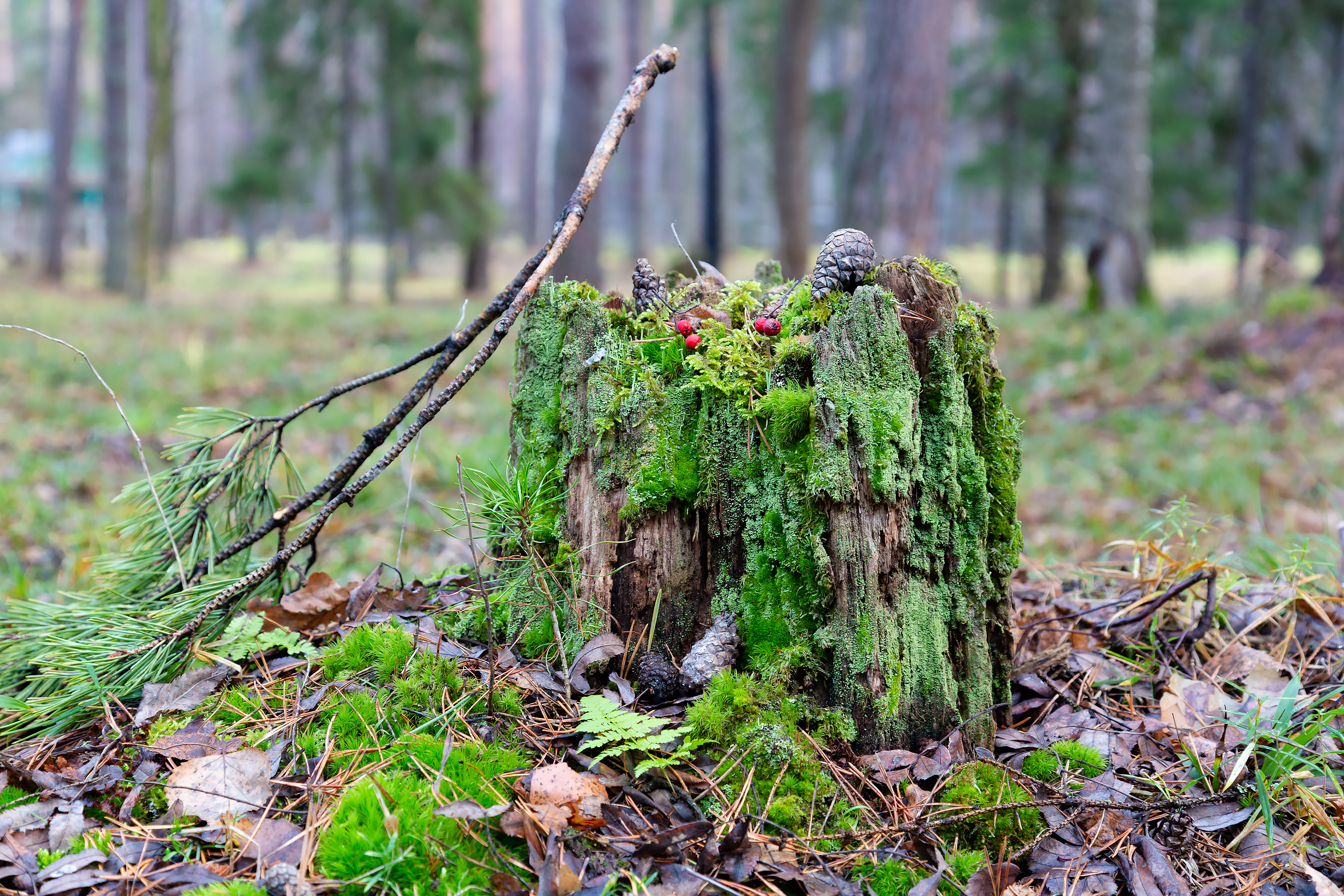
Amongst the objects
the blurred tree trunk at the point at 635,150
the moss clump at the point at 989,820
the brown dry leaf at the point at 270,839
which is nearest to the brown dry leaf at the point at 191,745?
the brown dry leaf at the point at 270,839

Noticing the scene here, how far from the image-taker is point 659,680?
1.64 metres

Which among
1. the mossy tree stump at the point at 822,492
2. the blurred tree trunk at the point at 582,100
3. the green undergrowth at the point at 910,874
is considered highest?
the blurred tree trunk at the point at 582,100

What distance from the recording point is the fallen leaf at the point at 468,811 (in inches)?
52.6

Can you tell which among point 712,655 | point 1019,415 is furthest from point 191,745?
point 1019,415

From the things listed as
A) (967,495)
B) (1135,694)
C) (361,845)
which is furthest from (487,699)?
(1135,694)

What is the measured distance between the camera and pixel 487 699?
1.61 meters

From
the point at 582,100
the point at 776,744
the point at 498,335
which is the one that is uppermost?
the point at 582,100

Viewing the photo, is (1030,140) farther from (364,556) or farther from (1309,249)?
(1309,249)

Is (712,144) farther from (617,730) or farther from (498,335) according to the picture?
(617,730)

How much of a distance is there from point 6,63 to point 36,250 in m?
33.7

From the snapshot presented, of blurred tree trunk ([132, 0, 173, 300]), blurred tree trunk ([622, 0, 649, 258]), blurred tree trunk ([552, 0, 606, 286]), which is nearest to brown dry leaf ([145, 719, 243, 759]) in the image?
blurred tree trunk ([552, 0, 606, 286])

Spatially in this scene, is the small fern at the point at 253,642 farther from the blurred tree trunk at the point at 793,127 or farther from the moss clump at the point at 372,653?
the blurred tree trunk at the point at 793,127

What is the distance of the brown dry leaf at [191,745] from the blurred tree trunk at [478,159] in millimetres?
15219

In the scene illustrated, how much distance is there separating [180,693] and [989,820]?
5.32 feet
